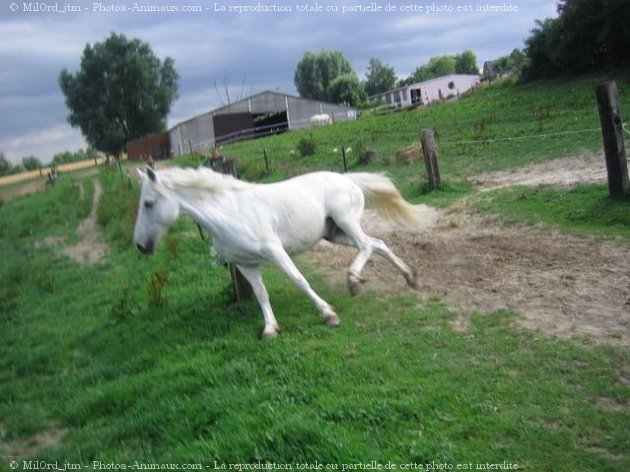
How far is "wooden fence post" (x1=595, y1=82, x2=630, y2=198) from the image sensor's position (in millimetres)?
8141

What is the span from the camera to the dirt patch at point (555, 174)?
10.4 metres

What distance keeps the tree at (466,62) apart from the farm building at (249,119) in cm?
6164

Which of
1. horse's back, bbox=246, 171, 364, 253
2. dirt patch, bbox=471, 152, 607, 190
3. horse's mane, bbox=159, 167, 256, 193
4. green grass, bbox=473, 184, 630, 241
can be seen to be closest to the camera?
horse's mane, bbox=159, 167, 256, 193

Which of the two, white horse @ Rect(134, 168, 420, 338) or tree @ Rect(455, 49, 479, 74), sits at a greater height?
tree @ Rect(455, 49, 479, 74)

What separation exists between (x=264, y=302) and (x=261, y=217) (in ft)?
2.63

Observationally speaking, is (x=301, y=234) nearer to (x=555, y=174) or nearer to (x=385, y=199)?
(x=385, y=199)

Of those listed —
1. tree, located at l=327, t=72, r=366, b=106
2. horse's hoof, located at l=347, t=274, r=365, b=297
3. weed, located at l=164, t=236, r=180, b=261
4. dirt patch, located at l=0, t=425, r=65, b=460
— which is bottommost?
dirt patch, located at l=0, t=425, r=65, b=460

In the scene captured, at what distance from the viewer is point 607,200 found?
8.34 m

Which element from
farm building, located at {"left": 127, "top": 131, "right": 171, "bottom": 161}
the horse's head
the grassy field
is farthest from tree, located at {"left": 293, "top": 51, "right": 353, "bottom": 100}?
the horse's head

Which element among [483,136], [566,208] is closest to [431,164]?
[566,208]

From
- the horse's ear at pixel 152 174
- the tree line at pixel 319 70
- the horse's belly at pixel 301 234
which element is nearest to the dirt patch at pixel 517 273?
the horse's belly at pixel 301 234

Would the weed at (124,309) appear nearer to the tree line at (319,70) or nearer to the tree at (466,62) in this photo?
the tree line at (319,70)

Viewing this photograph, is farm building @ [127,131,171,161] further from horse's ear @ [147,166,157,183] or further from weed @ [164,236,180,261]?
horse's ear @ [147,166,157,183]

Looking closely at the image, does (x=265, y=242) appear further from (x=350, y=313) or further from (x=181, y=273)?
(x=181, y=273)
